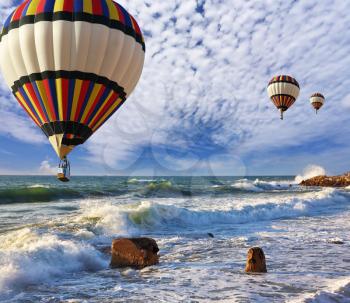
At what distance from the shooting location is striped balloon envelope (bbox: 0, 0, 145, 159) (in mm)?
9789

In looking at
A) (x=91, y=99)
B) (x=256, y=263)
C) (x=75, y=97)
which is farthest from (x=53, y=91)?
(x=256, y=263)

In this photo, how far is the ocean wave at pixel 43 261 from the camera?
28.2 feet

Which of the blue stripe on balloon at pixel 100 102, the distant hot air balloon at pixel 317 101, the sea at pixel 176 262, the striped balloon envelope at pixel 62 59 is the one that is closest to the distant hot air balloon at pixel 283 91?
the sea at pixel 176 262

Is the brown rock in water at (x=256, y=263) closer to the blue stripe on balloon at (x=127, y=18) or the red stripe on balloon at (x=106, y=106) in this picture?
the red stripe on balloon at (x=106, y=106)

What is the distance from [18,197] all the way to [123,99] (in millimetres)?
25629

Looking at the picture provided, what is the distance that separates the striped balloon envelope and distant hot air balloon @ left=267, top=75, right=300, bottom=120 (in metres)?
22.2

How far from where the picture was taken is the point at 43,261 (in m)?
9.90

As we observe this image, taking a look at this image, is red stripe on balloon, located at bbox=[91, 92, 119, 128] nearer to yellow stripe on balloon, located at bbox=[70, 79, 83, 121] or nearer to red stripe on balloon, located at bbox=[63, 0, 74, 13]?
yellow stripe on balloon, located at bbox=[70, 79, 83, 121]

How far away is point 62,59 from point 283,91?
23.7 metres

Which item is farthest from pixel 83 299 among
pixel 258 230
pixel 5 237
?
pixel 258 230

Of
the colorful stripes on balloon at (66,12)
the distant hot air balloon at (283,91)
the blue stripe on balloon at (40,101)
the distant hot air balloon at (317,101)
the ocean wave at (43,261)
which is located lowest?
the ocean wave at (43,261)

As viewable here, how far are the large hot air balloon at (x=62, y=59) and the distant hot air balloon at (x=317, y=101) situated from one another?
41216 mm

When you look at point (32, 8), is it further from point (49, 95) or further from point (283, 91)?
point (283, 91)

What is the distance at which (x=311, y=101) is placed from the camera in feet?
155
